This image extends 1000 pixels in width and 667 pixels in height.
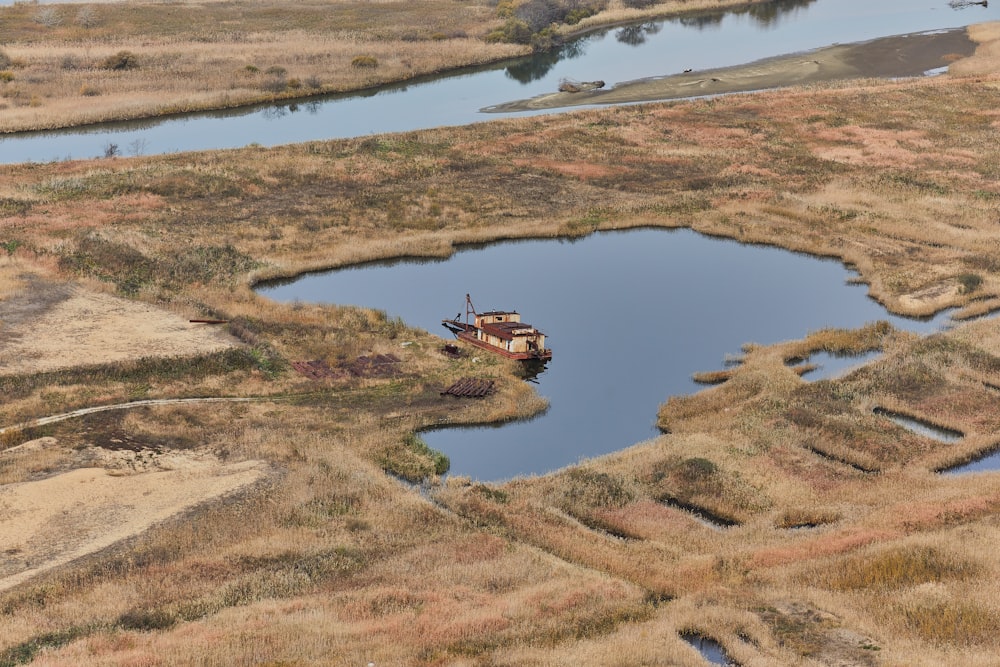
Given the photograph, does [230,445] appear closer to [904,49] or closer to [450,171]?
[450,171]

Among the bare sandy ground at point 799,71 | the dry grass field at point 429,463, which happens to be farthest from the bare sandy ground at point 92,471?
the bare sandy ground at point 799,71

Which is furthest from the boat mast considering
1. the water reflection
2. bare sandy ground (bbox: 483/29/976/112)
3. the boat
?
the water reflection

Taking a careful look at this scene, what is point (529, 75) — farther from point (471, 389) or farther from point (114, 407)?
point (114, 407)

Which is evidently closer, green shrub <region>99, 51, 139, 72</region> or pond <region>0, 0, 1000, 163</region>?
pond <region>0, 0, 1000, 163</region>

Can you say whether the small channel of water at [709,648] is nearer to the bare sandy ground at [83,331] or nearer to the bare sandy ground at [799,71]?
the bare sandy ground at [83,331]

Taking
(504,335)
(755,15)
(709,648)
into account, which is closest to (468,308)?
(504,335)

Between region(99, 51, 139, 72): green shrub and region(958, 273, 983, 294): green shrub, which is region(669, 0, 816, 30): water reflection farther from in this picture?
region(958, 273, 983, 294): green shrub

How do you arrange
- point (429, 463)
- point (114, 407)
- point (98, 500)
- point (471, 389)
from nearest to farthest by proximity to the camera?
point (98, 500) → point (429, 463) → point (114, 407) → point (471, 389)
